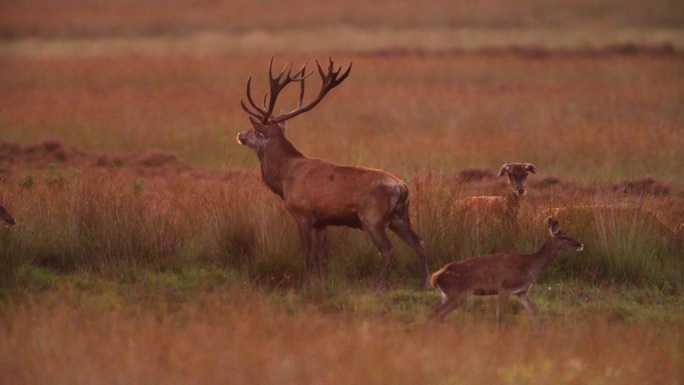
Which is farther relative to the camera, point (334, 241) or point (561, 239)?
point (334, 241)

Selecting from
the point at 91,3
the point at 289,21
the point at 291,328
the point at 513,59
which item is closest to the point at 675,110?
the point at 513,59

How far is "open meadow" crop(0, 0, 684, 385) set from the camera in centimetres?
973

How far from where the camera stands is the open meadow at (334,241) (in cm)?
973

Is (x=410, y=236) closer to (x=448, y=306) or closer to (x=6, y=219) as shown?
(x=448, y=306)

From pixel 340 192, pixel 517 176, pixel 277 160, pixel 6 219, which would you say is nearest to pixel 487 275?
pixel 340 192

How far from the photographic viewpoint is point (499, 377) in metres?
9.38

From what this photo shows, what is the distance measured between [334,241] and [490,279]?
2.58 metres

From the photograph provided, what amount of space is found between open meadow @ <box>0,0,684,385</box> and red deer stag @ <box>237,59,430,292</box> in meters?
0.37

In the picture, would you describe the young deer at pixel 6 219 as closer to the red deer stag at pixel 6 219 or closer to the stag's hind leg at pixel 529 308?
the red deer stag at pixel 6 219

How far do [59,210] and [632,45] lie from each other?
89.1 feet

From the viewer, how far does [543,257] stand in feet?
37.4

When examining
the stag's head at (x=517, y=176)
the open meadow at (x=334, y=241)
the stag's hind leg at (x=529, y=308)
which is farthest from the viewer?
the stag's head at (x=517, y=176)

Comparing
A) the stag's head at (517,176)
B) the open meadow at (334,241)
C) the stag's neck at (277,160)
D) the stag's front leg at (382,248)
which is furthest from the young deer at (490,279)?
the stag's head at (517,176)

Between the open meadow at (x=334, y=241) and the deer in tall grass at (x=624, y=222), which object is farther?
the deer in tall grass at (x=624, y=222)
